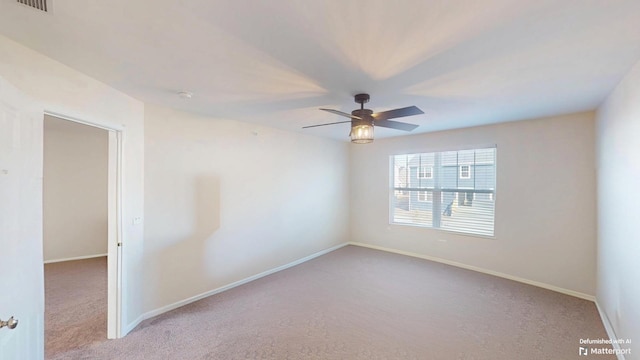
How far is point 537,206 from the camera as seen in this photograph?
3770 mm

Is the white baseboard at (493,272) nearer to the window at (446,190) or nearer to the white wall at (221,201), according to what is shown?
the window at (446,190)

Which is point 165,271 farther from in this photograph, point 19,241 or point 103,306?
point 19,241

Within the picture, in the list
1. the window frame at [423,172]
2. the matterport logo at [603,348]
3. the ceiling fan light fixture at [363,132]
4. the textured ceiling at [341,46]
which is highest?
the textured ceiling at [341,46]

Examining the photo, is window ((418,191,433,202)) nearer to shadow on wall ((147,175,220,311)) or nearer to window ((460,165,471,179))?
window ((460,165,471,179))

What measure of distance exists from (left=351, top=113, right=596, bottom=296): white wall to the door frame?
4598 millimetres

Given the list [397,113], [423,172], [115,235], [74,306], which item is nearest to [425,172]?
[423,172]

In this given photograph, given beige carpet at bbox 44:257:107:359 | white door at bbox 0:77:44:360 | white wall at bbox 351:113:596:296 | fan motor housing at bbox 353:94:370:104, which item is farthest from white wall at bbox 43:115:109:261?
white wall at bbox 351:113:596:296

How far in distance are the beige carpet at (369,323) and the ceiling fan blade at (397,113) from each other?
2146 millimetres

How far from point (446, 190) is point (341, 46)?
3951 millimetres

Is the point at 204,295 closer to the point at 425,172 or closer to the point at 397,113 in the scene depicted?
the point at 397,113

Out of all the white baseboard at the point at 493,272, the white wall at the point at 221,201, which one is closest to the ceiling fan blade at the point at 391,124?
the white wall at the point at 221,201

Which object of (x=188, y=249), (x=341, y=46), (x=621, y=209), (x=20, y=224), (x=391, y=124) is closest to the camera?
(x=20, y=224)

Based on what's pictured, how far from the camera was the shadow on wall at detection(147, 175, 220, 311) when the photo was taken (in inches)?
118

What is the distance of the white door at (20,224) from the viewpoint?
122cm
